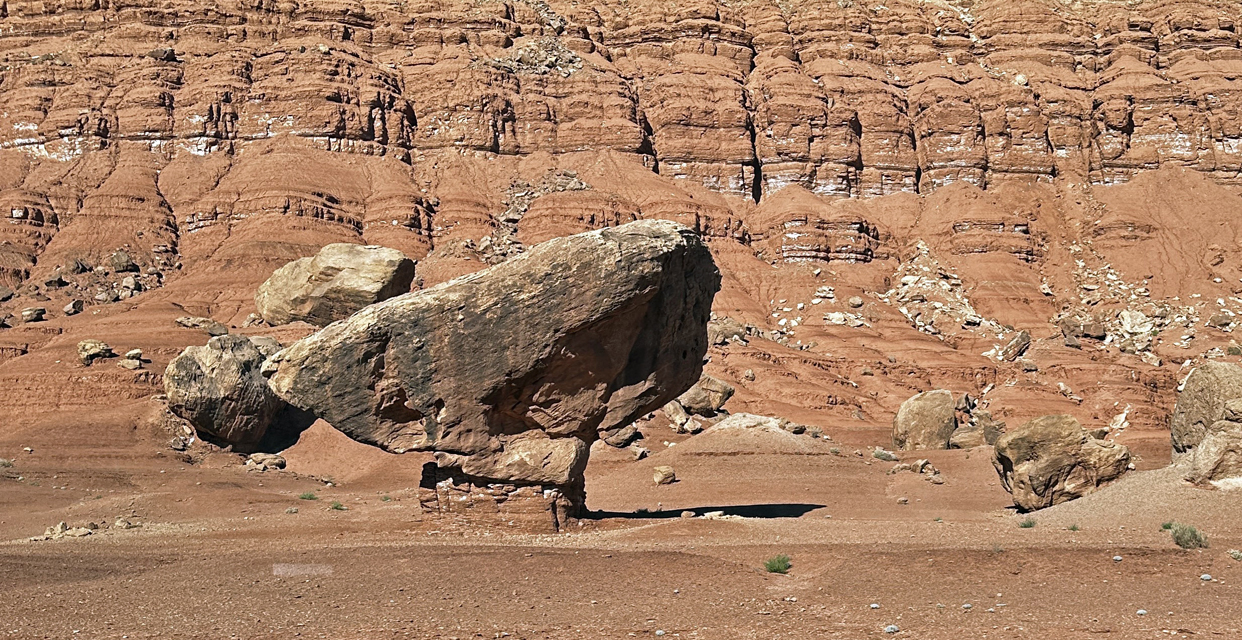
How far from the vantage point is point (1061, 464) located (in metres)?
23.2

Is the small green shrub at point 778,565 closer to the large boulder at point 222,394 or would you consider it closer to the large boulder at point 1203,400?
the large boulder at point 1203,400

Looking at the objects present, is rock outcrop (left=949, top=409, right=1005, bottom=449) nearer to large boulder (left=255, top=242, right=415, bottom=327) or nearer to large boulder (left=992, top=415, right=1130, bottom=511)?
large boulder (left=992, top=415, right=1130, bottom=511)

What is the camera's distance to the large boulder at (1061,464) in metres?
23.0

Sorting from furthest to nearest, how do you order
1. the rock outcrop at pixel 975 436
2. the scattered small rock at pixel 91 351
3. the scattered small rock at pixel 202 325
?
the scattered small rock at pixel 202 325, the scattered small rock at pixel 91 351, the rock outcrop at pixel 975 436

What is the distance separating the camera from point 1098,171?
279 ft

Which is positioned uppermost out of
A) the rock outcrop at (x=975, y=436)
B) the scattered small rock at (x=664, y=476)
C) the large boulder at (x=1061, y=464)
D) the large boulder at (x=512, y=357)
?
the large boulder at (x=512, y=357)

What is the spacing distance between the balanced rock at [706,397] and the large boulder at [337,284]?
46.7 ft

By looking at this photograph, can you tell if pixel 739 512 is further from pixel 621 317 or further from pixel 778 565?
pixel 778 565

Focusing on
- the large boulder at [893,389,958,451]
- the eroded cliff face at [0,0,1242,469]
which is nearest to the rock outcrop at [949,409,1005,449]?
the large boulder at [893,389,958,451]

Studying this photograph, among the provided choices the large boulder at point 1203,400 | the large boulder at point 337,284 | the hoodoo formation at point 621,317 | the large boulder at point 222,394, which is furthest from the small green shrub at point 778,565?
the large boulder at point 337,284

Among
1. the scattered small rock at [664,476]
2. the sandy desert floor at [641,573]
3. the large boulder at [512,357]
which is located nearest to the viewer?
the sandy desert floor at [641,573]

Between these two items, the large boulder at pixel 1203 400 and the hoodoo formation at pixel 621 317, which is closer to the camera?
the hoodoo formation at pixel 621 317

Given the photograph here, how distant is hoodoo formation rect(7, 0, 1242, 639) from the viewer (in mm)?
15016

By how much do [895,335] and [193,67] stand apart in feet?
183
